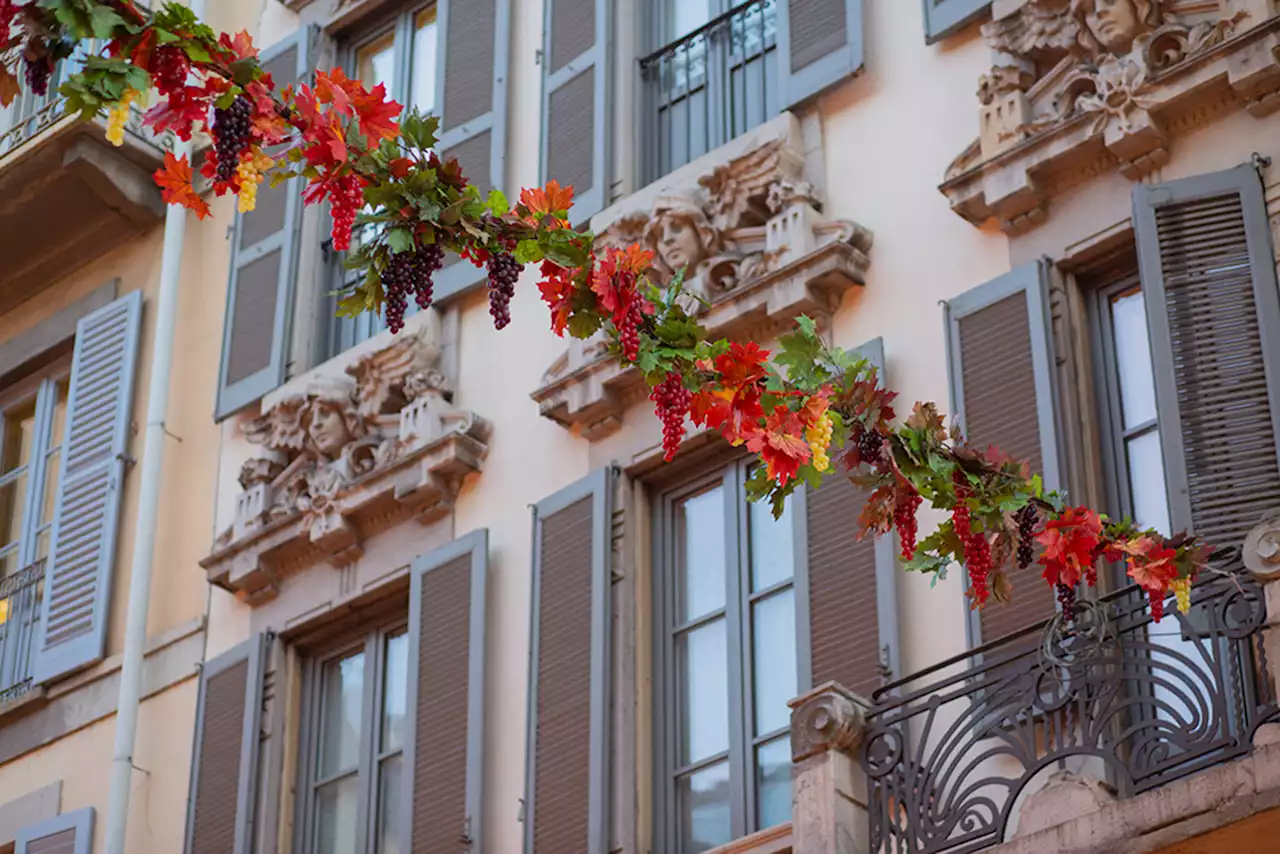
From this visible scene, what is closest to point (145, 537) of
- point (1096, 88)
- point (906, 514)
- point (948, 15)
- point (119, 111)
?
point (948, 15)

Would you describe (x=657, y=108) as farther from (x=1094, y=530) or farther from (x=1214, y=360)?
(x=1094, y=530)

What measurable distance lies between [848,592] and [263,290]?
15.8 ft

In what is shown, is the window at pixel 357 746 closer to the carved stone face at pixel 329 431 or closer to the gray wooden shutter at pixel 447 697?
the gray wooden shutter at pixel 447 697

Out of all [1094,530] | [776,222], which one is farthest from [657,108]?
[1094,530]

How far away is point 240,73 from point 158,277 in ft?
26.9

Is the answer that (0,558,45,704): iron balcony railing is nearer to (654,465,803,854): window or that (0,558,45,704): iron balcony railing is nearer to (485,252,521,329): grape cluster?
(654,465,803,854): window

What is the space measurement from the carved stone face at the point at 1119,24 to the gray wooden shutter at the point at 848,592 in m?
1.45

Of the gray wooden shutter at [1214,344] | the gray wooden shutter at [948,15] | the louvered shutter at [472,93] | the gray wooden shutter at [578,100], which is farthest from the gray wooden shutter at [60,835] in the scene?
the gray wooden shutter at [1214,344]

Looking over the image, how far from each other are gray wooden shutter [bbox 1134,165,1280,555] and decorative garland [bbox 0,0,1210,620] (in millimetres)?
1338

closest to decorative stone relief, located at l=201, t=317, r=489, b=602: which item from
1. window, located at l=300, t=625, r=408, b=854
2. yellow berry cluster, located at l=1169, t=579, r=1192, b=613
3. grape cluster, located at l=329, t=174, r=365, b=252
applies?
window, located at l=300, t=625, r=408, b=854

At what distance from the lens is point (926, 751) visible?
910 centimetres

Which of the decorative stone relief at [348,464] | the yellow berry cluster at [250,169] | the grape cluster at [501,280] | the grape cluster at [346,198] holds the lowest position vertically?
the grape cluster at [501,280]

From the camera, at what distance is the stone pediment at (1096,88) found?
30.3 ft

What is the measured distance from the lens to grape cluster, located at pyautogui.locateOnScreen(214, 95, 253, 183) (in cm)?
602
